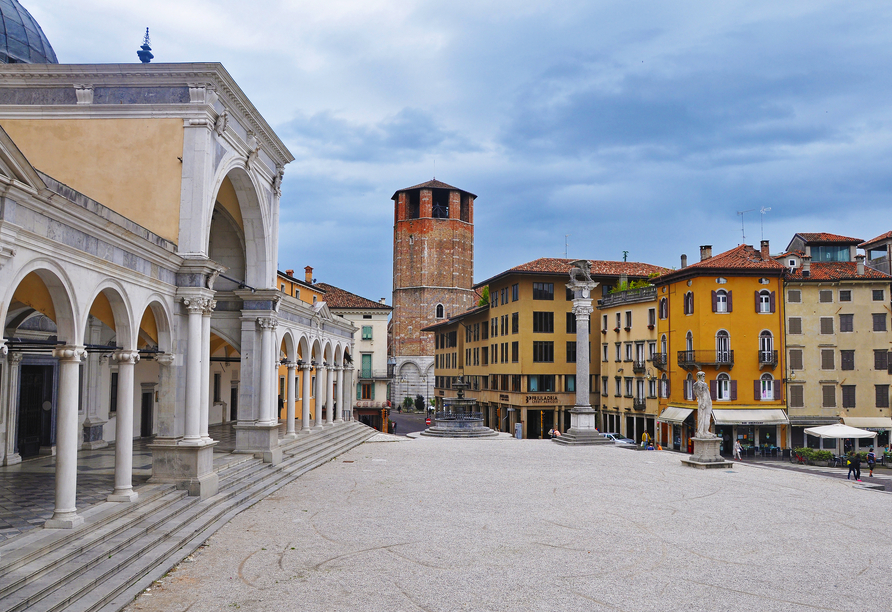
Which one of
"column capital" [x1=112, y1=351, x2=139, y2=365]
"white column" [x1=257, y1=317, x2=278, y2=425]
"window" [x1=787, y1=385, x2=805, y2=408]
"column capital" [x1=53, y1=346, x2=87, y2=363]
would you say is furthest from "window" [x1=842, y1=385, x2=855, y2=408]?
"column capital" [x1=53, y1=346, x2=87, y2=363]

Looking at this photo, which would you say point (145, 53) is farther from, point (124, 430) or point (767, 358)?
point (767, 358)

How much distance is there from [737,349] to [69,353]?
36883mm

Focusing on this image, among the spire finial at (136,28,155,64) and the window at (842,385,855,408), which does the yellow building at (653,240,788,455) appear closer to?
the window at (842,385,855,408)

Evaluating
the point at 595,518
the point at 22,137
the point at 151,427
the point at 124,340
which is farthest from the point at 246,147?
the point at 595,518

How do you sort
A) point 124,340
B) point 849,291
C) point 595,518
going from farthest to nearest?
point 849,291, point 595,518, point 124,340

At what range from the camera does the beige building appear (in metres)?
40.1

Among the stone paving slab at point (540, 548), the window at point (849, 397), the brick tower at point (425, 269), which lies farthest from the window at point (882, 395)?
the brick tower at point (425, 269)

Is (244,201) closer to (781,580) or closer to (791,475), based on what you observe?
(781,580)

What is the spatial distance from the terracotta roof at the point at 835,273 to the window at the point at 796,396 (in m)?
6.44

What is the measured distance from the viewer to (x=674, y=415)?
4031 cm

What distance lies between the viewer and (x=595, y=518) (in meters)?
15.1

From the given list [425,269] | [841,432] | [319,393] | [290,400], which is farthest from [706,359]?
[425,269]

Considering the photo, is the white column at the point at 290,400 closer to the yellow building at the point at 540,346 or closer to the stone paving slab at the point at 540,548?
the stone paving slab at the point at 540,548

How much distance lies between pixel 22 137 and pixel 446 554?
47.8ft
